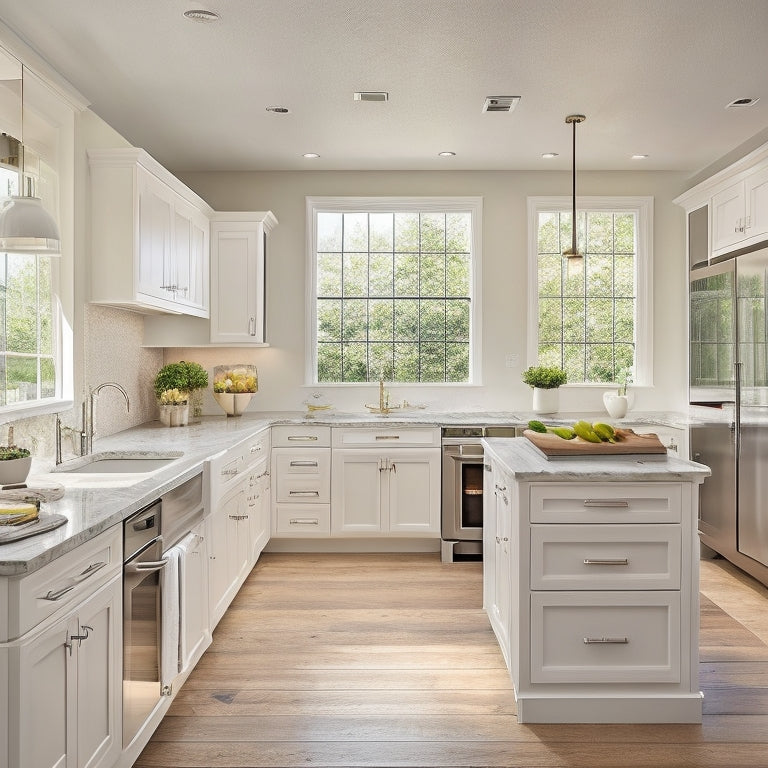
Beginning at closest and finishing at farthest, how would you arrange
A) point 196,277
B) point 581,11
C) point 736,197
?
1. point 581,11
2. point 736,197
3. point 196,277

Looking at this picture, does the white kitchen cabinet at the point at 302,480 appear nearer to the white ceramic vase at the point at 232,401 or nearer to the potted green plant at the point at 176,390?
the white ceramic vase at the point at 232,401

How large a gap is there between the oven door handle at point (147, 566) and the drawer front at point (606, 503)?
52.3 inches

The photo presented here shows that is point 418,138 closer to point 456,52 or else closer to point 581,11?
point 456,52

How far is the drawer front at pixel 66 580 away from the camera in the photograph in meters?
1.51

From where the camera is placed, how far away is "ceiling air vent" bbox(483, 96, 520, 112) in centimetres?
378

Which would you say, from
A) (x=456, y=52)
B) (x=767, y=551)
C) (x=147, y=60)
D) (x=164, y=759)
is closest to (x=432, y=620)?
(x=164, y=759)

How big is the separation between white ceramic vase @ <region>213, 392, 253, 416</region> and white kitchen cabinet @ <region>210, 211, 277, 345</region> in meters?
0.38

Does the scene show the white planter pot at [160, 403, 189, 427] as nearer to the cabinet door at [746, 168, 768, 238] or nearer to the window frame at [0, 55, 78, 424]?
the window frame at [0, 55, 78, 424]

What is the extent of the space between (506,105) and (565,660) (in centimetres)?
293

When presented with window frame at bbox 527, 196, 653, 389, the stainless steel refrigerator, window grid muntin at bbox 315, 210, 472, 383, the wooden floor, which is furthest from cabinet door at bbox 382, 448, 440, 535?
the stainless steel refrigerator

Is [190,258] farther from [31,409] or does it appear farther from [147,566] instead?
[147,566]

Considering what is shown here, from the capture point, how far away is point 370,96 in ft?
12.3

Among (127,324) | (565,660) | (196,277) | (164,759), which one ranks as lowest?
(164,759)

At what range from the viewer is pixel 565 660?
8.29 ft
